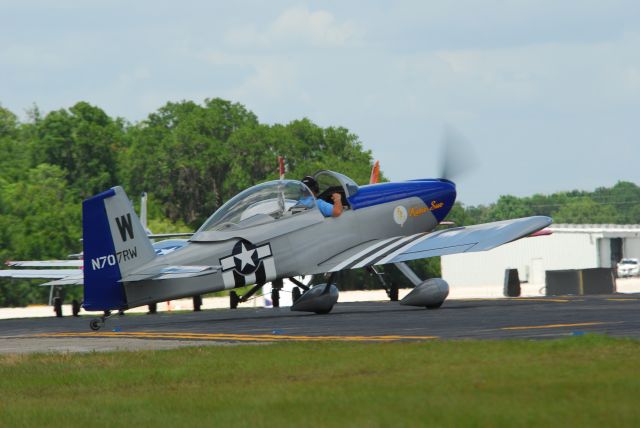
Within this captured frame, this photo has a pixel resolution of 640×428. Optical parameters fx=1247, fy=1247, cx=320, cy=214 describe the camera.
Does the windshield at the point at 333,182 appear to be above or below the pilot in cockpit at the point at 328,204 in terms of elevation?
above

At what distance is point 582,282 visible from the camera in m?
39.4

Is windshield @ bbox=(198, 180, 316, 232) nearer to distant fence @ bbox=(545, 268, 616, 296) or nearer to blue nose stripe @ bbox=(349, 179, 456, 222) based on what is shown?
blue nose stripe @ bbox=(349, 179, 456, 222)

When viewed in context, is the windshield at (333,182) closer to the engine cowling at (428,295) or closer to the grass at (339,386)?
the engine cowling at (428,295)

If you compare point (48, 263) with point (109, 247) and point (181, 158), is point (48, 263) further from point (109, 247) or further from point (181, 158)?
point (181, 158)

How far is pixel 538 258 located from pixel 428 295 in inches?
2398

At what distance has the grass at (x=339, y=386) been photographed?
9953 mm

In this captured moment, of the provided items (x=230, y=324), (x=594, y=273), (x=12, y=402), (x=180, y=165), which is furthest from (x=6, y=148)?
(x=12, y=402)

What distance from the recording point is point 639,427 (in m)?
8.85

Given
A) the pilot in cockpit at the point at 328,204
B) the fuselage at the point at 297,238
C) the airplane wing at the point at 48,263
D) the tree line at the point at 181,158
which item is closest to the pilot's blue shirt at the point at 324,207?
the pilot in cockpit at the point at 328,204

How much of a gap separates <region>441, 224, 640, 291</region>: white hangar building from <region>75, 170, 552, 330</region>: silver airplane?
Result: 54969mm

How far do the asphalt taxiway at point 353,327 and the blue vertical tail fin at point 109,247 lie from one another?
698mm

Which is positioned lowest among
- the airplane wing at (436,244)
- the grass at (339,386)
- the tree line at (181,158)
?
→ the grass at (339,386)

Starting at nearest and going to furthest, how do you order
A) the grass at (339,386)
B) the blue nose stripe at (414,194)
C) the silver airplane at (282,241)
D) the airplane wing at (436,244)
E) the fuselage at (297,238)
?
the grass at (339,386) → the silver airplane at (282,241) → the fuselage at (297,238) → the airplane wing at (436,244) → the blue nose stripe at (414,194)

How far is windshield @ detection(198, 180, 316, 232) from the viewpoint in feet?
77.0
